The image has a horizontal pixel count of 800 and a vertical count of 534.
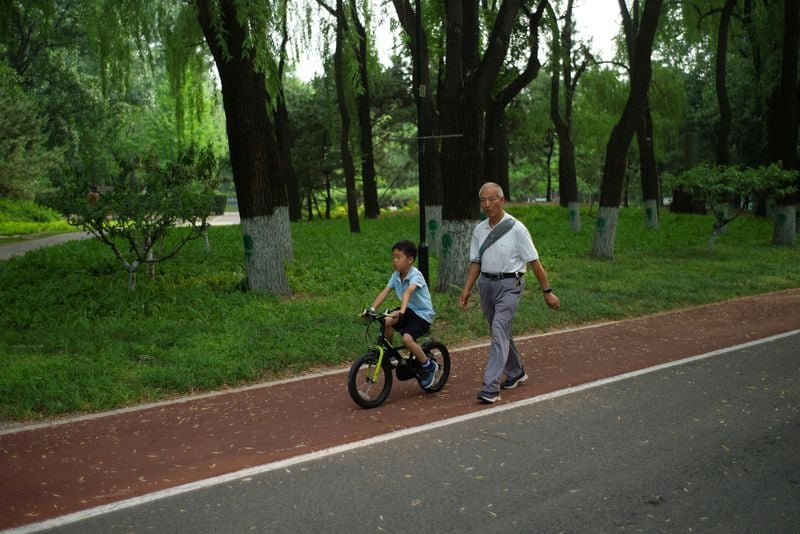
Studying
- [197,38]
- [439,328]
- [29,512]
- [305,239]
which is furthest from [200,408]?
[305,239]

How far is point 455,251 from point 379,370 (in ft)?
21.3

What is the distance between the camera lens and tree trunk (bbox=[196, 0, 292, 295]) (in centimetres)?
1197

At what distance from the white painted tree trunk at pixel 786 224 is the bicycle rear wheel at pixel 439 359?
1921cm

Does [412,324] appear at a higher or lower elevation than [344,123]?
lower

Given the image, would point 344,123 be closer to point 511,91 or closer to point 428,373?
point 511,91

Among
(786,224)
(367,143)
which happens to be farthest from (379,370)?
(367,143)

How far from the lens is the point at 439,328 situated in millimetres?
10719

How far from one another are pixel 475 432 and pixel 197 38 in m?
14.7

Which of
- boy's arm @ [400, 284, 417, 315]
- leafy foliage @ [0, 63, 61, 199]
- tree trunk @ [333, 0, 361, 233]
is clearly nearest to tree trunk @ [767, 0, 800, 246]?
tree trunk @ [333, 0, 361, 233]

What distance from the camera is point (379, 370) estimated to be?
6.85 metres

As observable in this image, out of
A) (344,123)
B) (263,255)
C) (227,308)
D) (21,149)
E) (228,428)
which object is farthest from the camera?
(21,149)

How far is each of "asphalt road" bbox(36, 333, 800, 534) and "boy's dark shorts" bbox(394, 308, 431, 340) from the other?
3.21 feet

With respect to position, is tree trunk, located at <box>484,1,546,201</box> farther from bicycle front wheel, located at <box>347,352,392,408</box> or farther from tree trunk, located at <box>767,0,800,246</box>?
bicycle front wheel, located at <box>347,352,392,408</box>

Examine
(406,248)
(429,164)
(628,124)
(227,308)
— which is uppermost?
(628,124)
